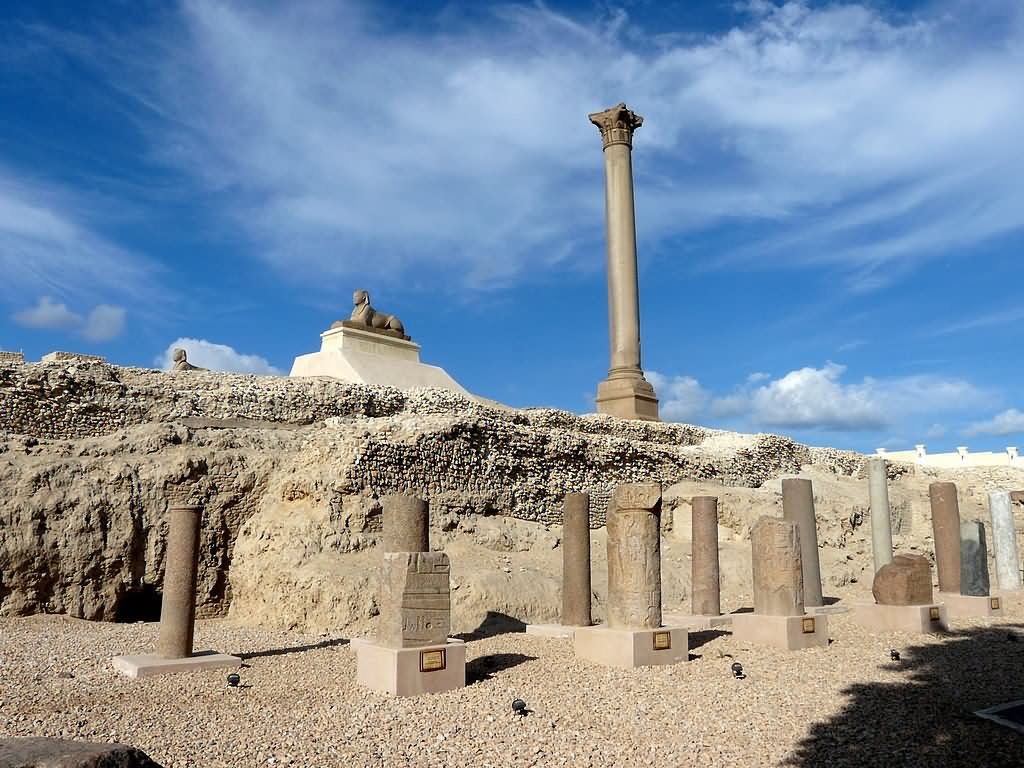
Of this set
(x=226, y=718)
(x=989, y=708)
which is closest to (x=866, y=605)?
(x=989, y=708)

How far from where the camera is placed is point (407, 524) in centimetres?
1115

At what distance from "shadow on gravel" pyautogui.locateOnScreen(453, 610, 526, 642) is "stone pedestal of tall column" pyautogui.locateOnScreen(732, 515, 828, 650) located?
3373 mm

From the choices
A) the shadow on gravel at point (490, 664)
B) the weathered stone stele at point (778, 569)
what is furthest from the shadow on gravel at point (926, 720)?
the shadow on gravel at point (490, 664)

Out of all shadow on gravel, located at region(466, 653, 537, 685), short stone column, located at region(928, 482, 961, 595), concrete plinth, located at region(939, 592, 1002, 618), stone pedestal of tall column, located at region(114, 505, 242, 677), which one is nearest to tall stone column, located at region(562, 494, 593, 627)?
shadow on gravel, located at region(466, 653, 537, 685)

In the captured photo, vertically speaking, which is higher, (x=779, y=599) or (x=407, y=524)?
(x=407, y=524)

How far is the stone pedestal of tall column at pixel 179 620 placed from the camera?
875 centimetres

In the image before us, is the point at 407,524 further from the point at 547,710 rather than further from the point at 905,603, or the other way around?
the point at 905,603

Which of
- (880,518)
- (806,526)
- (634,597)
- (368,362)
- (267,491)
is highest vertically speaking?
(368,362)

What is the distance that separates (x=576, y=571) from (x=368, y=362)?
14279mm

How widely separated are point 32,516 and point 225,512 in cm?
308

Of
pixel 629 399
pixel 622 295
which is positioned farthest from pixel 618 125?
pixel 629 399

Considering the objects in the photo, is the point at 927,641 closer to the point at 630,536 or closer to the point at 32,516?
the point at 630,536

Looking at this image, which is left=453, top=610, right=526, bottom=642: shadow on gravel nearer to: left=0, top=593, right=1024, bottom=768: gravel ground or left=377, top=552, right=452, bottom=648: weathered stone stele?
left=0, top=593, right=1024, bottom=768: gravel ground

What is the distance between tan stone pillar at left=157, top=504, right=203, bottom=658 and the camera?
9.13 m
